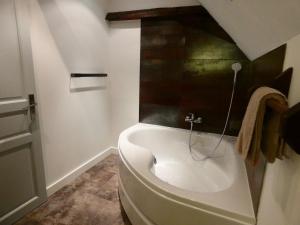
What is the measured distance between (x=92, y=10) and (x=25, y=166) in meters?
1.94

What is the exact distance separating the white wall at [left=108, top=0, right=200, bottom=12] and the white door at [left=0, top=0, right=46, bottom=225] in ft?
4.29

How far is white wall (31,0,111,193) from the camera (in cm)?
178

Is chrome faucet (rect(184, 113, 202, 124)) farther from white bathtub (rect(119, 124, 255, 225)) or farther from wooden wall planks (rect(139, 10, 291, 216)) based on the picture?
white bathtub (rect(119, 124, 255, 225))

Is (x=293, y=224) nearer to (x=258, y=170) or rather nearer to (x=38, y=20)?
(x=258, y=170)

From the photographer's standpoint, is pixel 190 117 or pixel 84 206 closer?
pixel 84 206

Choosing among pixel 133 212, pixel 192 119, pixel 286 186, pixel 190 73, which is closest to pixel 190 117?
pixel 192 119

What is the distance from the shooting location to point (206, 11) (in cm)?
209

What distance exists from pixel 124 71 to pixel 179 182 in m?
1.69

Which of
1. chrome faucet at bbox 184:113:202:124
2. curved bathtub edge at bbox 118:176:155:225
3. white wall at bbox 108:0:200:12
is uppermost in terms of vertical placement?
white wall at bbox 108:0:200:12

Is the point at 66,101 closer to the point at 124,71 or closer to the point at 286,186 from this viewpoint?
the point at 124,71

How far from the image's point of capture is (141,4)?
2.41 meters

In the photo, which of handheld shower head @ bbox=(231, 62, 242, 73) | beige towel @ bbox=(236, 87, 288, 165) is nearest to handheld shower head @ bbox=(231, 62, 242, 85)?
handheld shower head @ bbox=(231, 62, 242, 73)

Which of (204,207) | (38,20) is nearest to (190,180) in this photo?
(204,207)

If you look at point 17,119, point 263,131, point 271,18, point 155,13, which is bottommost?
point 17,119
